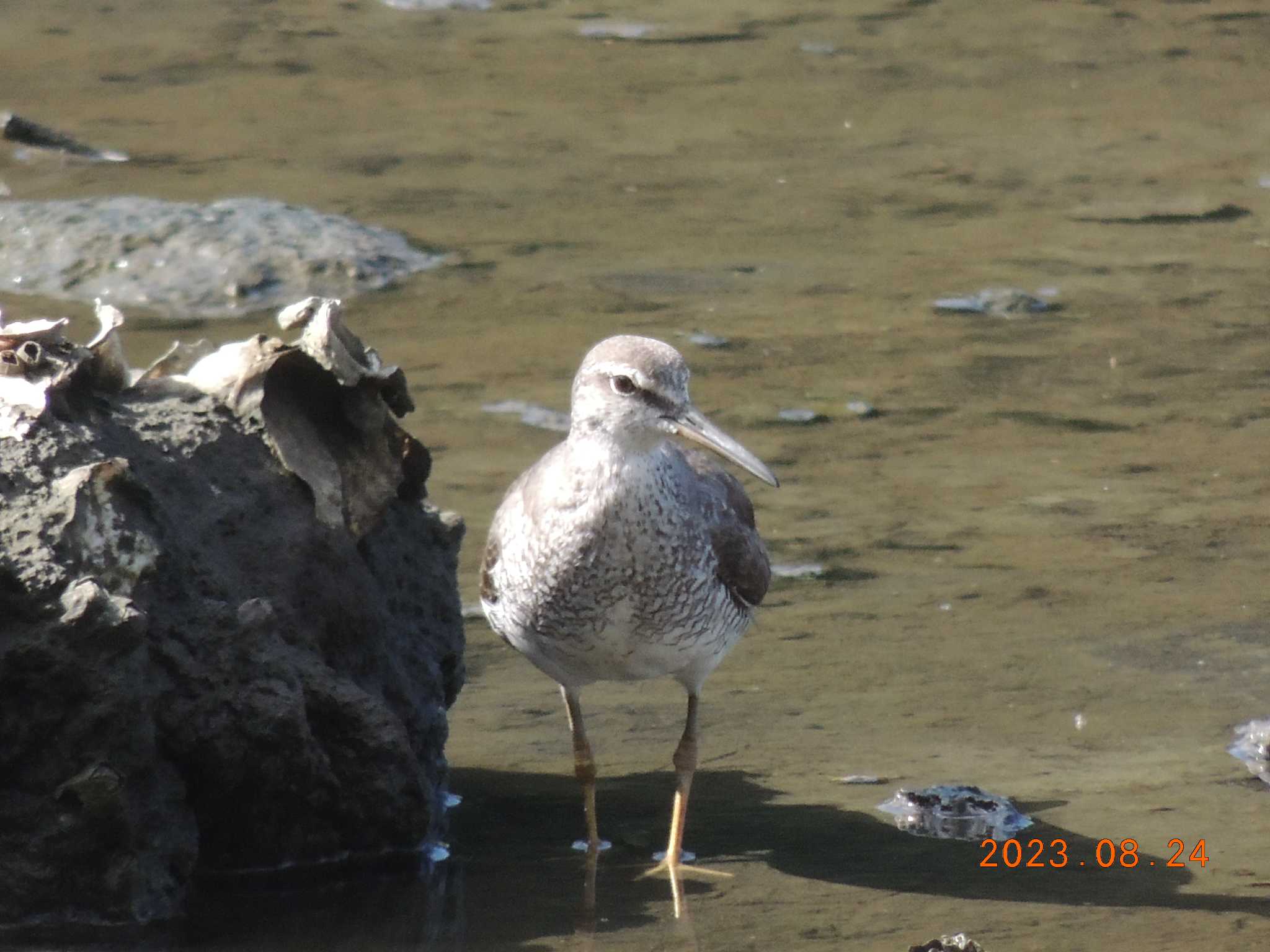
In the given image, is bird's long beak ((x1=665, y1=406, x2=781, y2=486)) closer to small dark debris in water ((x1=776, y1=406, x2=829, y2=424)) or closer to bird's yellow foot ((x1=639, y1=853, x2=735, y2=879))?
bird's yellow foot ((x1=639, y1=853, x2=735, y2=879))

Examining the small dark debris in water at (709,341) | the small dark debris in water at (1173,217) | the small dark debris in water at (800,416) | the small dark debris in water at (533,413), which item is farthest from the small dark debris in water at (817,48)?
the small dark debris in water at (533,413)

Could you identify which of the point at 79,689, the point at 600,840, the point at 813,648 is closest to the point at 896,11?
Answer: the point at 813,648

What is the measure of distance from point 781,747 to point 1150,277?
5830 mm

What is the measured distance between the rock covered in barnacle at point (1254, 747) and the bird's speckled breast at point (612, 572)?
1.69 meters

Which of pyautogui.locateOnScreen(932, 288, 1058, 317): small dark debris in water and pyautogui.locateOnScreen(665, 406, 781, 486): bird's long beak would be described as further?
pyautogui.locateOnScreen(932, 288, 1058, 317): small dark debris in water

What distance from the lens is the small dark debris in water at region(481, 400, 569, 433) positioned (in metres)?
9.34

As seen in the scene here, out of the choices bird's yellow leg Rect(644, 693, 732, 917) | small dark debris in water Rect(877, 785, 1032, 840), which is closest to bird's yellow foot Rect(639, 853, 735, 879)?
bird's yellow leg Rect(644, 693, 732, 917)

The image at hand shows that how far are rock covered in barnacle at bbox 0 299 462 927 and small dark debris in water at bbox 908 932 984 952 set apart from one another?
5.45 feet

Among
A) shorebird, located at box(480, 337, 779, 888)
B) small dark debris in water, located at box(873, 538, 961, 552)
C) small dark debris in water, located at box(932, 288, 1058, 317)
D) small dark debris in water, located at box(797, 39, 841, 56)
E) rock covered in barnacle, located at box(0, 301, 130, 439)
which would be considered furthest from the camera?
small dark debris in water, located at box(797, 39, 841, 56)

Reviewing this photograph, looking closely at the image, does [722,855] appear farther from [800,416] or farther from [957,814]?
[800,416]

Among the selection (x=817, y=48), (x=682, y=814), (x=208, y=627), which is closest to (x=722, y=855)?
(x=682, y=814)

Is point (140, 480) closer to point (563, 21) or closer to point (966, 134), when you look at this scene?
point (966, 134)

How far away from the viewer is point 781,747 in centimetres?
654
